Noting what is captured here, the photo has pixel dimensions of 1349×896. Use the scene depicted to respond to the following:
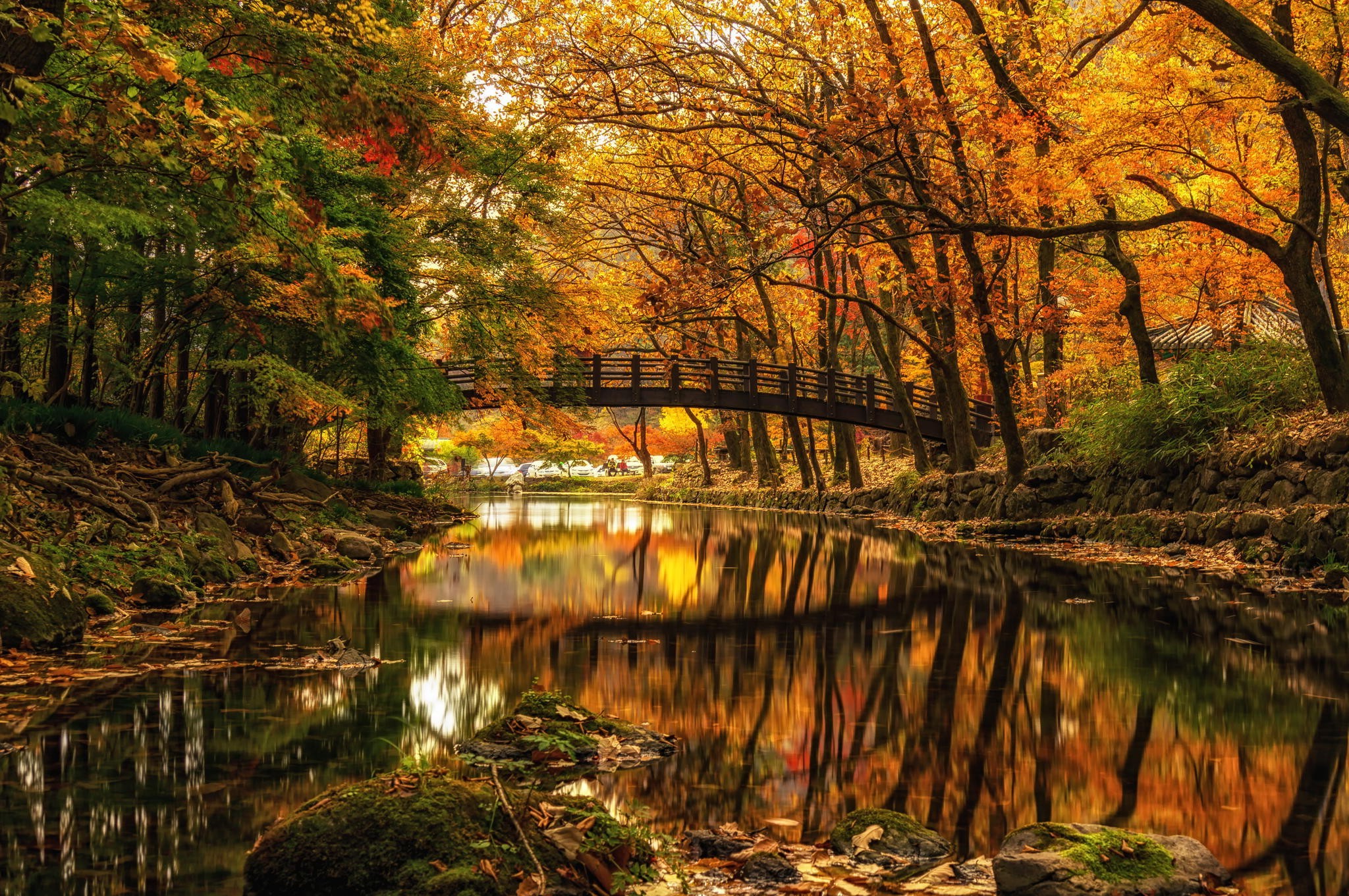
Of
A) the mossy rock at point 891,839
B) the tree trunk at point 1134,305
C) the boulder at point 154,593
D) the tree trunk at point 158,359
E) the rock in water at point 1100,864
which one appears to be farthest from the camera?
the tree trunk at point 1134,305

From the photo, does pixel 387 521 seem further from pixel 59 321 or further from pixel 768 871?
pixel 768 871

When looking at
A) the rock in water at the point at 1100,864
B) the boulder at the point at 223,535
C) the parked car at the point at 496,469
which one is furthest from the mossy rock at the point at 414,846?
the parked car at the point at 496,469

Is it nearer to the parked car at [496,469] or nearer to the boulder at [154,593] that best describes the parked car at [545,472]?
the parked car at [496,469]

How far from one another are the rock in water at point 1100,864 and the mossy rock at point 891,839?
9.5 inches

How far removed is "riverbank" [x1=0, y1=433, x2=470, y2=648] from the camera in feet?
24.0

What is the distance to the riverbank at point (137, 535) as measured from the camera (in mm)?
7320

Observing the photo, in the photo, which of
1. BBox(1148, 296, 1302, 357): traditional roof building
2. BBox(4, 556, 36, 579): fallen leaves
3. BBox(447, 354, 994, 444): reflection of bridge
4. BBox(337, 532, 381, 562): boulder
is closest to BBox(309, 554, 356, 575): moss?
BBox(337, 532, 381, 562): boulder

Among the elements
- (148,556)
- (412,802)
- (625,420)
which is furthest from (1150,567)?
(625,420)

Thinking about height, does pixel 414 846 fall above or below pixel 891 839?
above

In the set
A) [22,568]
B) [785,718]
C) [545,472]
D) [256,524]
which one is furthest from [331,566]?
[545,472]

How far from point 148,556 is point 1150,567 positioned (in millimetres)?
10710

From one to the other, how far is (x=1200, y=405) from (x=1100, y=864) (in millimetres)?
14633

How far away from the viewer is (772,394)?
31.7 meters

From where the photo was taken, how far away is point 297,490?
16.9 m
